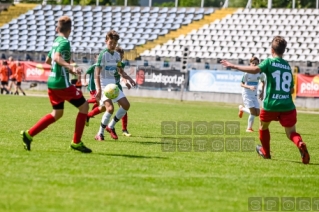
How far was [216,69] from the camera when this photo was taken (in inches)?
1448

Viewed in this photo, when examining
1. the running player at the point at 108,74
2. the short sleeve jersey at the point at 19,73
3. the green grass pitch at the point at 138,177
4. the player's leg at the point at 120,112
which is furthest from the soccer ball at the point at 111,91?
the short sleeve jersey at the point at 19,73

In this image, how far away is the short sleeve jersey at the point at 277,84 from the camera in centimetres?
1180

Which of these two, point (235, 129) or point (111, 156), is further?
point (235, 129)

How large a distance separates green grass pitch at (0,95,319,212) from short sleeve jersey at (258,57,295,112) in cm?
94

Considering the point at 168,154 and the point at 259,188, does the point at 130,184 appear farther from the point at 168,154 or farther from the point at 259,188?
the point at 168,154

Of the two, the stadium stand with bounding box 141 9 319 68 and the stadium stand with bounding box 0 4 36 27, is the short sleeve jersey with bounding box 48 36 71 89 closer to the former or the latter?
the stadium stand with bounding box 141 9 319 68

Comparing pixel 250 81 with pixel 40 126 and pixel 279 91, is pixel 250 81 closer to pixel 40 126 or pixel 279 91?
pixel 279 91

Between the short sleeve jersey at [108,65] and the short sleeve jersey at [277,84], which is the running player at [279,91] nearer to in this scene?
the short sleeve jersey at [277,84]

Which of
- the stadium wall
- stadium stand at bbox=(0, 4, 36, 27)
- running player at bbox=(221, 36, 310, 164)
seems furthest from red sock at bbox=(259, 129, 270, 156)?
stadium stand at bbox=(0, 4, 36, 27)

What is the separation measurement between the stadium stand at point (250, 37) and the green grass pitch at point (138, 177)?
25737 millimetres

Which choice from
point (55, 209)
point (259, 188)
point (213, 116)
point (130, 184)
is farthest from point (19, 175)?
point (213, 116)

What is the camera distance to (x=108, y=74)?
1497 centimetres

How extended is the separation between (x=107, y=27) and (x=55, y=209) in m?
41.9

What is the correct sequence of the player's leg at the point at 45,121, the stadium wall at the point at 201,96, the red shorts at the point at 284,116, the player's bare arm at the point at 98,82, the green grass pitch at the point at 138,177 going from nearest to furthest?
1. the green grass pitch at the point at 138,177
2. the player's leg at the point at 45,121
3. the red shorts at the point at 284,116
4. the player's bare arm at the point at 98,82
5. the stadium wall at the point at 201,96
